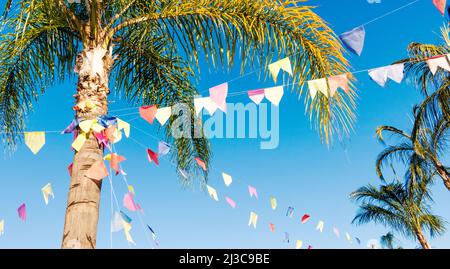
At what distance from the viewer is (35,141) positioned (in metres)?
3.58

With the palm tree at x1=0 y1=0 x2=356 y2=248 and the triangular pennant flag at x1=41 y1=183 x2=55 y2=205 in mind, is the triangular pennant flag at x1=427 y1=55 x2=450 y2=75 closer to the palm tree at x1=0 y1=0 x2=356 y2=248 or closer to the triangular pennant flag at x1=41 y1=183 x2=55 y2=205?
the palm tree at x1=0 y1=0 x2=356 y2=248

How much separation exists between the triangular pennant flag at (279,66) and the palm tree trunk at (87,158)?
5.51 feet

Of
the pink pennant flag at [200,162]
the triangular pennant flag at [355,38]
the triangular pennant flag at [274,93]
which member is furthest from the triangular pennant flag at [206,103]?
the pink pennant flag at [200,162]

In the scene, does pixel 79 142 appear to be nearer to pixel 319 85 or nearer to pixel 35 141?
pixel 35 141

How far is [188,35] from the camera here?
411 cm

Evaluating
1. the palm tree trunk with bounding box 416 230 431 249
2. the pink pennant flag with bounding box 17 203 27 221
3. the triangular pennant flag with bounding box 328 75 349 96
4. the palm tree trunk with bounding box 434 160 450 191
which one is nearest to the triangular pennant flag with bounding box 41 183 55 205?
the pink pennant flag with bounding box 17 203 27 221

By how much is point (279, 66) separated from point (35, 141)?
8.55 ft

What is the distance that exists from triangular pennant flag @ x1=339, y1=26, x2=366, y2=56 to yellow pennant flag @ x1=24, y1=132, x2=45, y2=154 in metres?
3.09

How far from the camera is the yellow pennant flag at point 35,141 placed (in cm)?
356

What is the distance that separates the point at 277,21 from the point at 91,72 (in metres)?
2.01

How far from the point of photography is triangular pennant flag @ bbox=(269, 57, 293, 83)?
3689 mm

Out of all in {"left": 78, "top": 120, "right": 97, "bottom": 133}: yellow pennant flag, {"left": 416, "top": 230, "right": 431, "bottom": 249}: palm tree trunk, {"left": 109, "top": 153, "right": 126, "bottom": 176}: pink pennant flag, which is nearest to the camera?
{"left": 78, "top": 120, "right": 97, "bottom": 133}: yellow pennant flag
